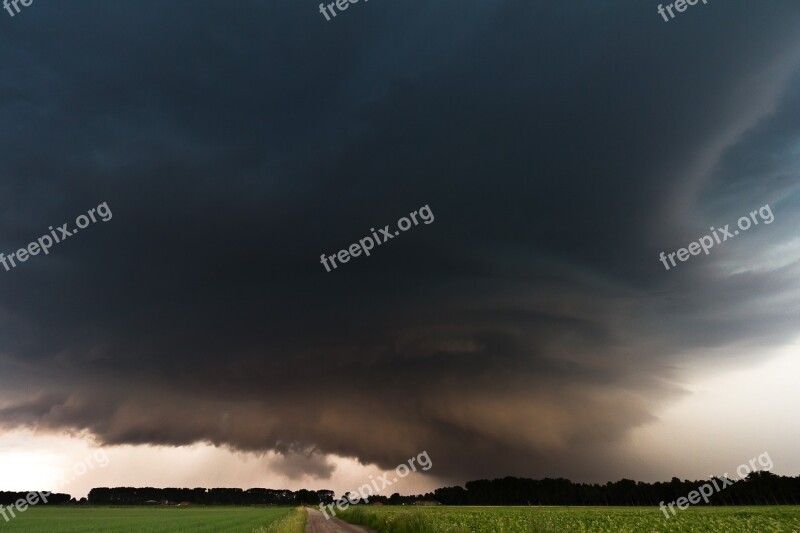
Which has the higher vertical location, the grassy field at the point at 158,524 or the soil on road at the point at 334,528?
the grassy field at the point at 158,524

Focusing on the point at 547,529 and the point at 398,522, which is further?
the point at 398,522

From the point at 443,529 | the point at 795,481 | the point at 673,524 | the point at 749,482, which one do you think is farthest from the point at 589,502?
the point at 443,529

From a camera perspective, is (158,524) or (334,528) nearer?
(334,528)

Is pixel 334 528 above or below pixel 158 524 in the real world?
below

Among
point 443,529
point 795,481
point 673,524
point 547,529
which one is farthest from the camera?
point 795,481

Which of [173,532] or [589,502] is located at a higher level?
[173,532]

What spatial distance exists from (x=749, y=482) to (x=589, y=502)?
53484 mm

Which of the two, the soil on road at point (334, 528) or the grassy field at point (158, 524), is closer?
the grassy field at point (158, 524)

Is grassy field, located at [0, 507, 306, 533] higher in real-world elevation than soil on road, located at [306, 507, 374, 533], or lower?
higher

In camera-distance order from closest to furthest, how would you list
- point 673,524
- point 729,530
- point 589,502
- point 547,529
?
point 547,529 → point 729,530 → point 673,524 → point 589,502

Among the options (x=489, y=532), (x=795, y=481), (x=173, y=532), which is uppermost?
(x=173, y=532)

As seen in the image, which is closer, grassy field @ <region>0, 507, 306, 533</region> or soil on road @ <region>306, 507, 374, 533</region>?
grassy field @ <region>0, 507, 306, 533</region>

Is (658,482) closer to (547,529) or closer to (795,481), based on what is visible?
(795,481)

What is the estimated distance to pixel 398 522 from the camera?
3447cm
